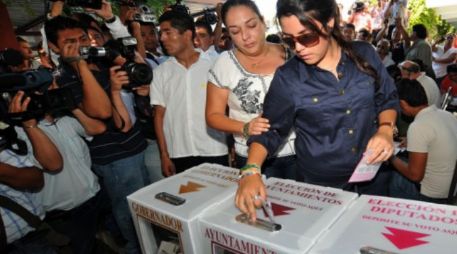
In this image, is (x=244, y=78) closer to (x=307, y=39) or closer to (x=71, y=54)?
(x=307, y=39)

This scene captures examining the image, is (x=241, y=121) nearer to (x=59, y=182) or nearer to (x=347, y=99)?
(x=347, y=99)

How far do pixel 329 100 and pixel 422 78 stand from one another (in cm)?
324

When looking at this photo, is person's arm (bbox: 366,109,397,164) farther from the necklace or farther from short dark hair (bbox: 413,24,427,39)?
short dark hair (bbox: 413,24,427,39)

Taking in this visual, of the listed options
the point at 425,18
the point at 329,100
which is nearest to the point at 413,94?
the point at 329,100

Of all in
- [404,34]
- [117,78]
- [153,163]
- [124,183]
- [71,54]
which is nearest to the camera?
[71,54]

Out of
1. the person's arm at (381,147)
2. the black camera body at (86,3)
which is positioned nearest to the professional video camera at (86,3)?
the black camera body at (86,3)

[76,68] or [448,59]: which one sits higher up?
[76,68]

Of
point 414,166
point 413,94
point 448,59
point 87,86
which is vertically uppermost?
point 87,86

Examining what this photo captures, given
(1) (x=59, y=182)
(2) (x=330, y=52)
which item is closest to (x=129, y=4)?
(1) (x=59, y=182)

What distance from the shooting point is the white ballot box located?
3.67ft

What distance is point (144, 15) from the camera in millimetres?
3209

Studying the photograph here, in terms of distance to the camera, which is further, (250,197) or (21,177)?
(21,177)

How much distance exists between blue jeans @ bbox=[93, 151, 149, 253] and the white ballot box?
97 centimetres

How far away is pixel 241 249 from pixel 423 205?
1.93 ft
